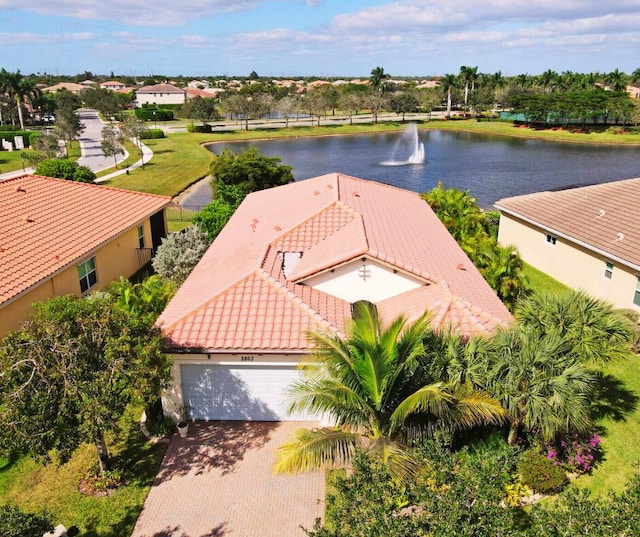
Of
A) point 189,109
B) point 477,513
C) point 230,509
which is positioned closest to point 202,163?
point 189,109

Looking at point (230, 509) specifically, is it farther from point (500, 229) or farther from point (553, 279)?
point (500, 229)

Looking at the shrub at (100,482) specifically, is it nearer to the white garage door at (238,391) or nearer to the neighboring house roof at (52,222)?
the white garage door at (238,391)

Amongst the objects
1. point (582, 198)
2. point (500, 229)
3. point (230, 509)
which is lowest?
point (230, 509)

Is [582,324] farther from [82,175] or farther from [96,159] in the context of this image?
[96,159]

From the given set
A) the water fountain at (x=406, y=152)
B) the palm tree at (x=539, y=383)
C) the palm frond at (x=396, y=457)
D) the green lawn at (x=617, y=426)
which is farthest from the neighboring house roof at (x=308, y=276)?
the water fountain at (x=406, y=152)

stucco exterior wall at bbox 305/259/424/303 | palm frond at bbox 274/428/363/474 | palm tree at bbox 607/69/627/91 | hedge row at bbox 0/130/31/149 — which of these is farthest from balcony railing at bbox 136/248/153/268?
palm tree at bbox 607/69/627/91
